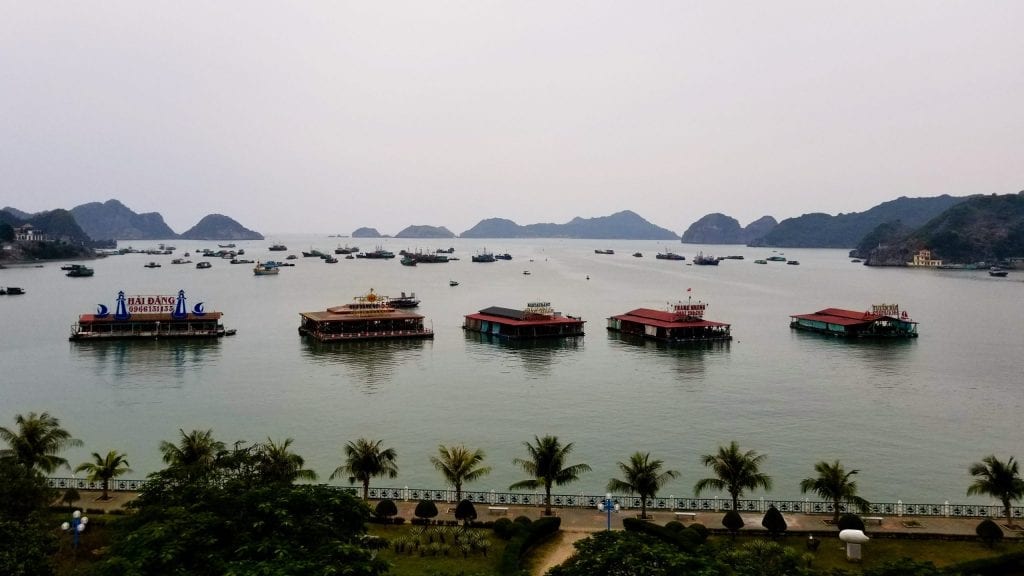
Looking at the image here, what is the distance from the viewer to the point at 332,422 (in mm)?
64062

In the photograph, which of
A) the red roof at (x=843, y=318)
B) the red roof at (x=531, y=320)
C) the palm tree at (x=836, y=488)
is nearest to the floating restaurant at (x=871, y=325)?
the red roof at (x=843, y=318)

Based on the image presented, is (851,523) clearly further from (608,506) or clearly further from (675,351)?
(675,351)

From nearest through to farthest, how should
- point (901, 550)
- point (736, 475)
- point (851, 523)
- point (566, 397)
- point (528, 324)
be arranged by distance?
point (901, 550) → point (851, 523) → point (736, 475) → point (566, 397) → point (528, 324)

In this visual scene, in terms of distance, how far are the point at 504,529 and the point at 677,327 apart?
8444cm

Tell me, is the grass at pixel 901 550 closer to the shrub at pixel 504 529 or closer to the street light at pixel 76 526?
the shrub at pixel 504 529

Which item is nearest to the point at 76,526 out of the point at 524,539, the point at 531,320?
the point at 524,539

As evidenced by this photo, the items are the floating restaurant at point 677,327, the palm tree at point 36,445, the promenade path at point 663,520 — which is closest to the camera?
the promenade path at point 663,520

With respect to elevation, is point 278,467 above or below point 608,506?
above

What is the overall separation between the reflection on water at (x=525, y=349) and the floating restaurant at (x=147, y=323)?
45028 mm

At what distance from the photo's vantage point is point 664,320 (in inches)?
4843

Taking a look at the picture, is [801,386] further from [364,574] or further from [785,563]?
[364,574]

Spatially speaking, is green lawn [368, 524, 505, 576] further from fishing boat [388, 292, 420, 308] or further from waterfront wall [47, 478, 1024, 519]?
fishing boat [388, 292, 420, 308]

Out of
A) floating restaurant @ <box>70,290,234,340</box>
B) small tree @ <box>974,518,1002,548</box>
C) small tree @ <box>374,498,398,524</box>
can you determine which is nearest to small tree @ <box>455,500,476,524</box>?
small tree @ <box>374,498,398,524</box>

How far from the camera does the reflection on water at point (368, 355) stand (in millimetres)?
86188
